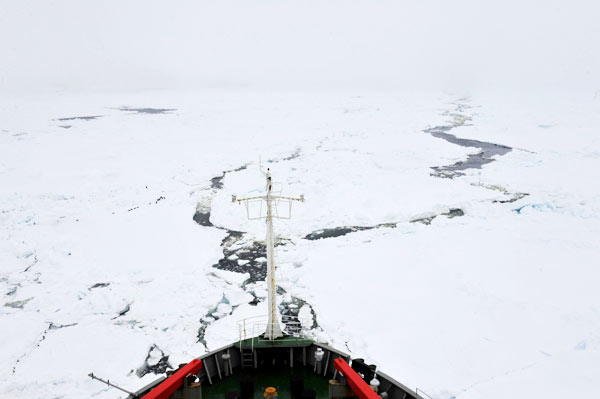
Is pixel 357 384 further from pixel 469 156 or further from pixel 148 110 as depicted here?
pixel 148 110

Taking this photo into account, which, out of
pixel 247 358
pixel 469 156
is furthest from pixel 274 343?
pixel 469 156

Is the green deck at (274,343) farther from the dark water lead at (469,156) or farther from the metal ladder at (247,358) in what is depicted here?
the dark water lead at (469,156)

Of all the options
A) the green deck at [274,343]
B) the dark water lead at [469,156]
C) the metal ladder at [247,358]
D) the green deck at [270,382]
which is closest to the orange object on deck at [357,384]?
the green deck at [270,382]

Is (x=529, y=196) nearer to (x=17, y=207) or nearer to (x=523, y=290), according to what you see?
(x=523, y=290)

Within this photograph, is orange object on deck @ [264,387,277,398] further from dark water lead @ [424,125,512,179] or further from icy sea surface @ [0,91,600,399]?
dark water lead @ [424,125,512,179]

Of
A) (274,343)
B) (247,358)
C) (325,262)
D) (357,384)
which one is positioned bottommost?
(325,262)

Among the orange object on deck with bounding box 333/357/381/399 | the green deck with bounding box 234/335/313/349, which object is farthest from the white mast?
the orange object on deck with bounding box 333/357/381/399
